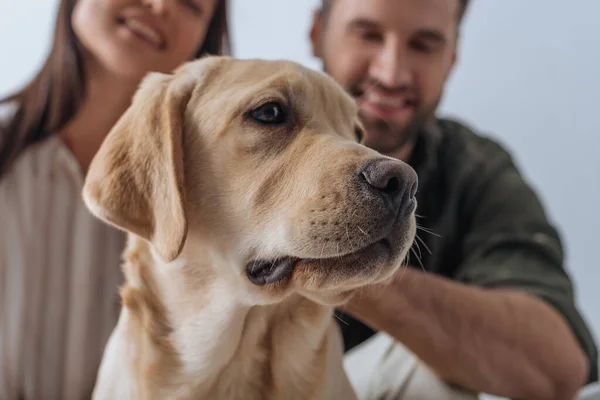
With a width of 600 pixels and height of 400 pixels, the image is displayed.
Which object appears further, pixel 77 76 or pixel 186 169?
pixel 77 76

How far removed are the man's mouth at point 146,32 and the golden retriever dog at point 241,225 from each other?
12cm

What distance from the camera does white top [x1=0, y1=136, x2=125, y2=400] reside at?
148cm

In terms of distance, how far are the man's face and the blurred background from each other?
2.49 ft

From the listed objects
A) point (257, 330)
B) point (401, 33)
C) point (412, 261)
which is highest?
point (401, 33)

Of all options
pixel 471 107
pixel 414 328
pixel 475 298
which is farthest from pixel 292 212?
pixel 471 107

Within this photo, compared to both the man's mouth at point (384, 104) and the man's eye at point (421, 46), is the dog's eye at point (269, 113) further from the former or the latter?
the man's eye at point (421, 46)

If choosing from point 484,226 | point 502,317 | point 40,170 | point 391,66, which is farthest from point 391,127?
point 40,170

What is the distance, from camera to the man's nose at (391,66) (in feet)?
5.18

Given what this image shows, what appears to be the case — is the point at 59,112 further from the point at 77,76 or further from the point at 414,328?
the point at 414,328

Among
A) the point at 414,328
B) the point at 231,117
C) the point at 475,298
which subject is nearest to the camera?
the point at 231,117

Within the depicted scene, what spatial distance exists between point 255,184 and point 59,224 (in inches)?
34.1

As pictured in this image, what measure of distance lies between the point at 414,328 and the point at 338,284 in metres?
0.53

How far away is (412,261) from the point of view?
66.6 inches

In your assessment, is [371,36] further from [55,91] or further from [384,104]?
[55,91]
